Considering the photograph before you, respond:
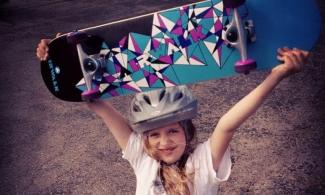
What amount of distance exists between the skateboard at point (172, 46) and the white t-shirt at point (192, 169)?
41 centimetres

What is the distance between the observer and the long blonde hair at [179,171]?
2145mm

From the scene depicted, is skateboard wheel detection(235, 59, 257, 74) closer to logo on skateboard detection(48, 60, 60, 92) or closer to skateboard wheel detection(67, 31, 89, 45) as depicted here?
skateboard wheel detection(67, 31, 89, 45)

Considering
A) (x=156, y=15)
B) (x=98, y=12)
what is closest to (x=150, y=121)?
(x=156, y=15)

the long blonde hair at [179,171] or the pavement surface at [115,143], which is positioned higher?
the long blonde hair at [179,171]

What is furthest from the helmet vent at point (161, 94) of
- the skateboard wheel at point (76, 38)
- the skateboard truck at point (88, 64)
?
the skateboard wheel at point (76, 38)

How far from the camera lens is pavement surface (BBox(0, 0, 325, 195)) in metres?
3.95

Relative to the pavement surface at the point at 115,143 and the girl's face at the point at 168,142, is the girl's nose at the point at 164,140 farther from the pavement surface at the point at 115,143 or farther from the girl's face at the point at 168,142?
the pavement surface at the point at 115,143

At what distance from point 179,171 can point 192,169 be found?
2.9 inches

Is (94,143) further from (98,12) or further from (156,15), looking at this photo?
Answer: (98,12)

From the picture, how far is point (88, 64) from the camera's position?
251 centimetres

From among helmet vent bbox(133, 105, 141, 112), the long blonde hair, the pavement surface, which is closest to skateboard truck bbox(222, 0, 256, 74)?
the long blonde hair

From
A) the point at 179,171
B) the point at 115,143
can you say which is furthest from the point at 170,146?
the point at 115,143

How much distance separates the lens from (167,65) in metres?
2.59

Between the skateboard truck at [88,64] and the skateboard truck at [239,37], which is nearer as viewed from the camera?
the skateboard truck at [239,37]
